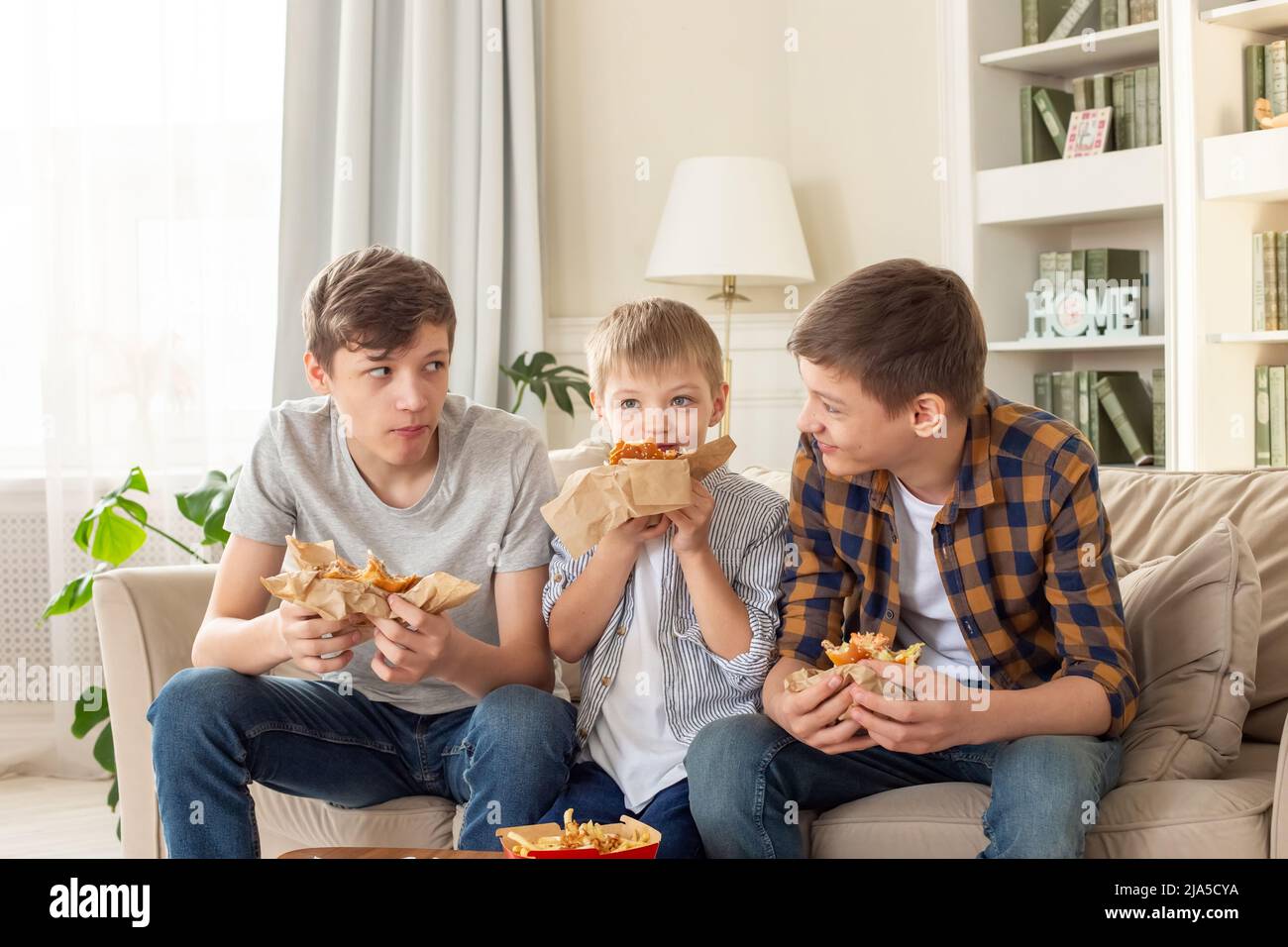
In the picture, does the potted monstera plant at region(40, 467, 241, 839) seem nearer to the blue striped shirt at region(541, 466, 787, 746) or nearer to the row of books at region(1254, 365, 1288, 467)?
the blue striped shirt at region(541, 466, 787, 746)

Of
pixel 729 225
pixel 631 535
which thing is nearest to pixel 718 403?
pixel 631 535

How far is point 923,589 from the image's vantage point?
1.80 m

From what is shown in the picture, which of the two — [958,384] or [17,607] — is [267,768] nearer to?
[958,384]

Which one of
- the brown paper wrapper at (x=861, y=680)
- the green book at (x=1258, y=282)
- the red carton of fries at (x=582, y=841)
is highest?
the green book at (x=1258, y=282)

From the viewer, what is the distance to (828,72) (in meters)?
3.95

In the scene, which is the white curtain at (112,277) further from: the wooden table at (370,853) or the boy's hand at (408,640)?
the wooden table at (370,853)

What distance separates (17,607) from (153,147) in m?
1.27

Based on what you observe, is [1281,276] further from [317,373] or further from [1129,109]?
[317,373]

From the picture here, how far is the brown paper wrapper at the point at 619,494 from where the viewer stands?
1671 millimetres

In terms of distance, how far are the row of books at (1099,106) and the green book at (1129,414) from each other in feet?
2.01

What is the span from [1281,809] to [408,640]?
1.03 m

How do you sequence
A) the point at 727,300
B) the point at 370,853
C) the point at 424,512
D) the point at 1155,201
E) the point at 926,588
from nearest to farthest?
the point at 370,853, the point at 926,588, the point at 424,512, the point at 1155,201, the point at 727,300

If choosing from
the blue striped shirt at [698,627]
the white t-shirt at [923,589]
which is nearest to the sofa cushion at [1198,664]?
the white t-shirt at [923,589]
